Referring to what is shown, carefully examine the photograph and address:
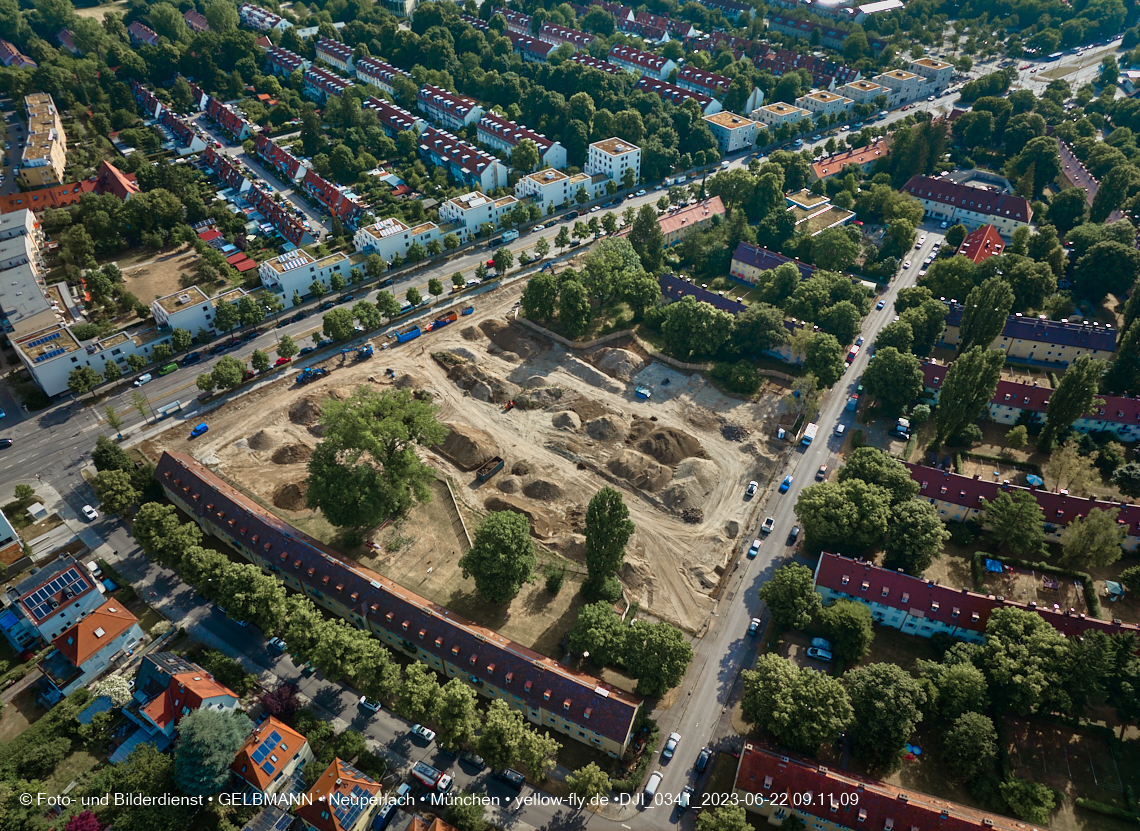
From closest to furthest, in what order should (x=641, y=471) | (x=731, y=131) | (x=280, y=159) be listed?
(x=641, y=471), (x=280, y=159), (x=731, y=131)

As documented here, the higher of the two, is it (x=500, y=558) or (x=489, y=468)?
(x=500, y=558)

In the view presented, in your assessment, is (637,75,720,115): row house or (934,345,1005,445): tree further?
(637,75,720,115): row house

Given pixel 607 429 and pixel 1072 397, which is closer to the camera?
pixel 1072 397

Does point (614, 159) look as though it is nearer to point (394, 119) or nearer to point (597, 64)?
point (597, 64)

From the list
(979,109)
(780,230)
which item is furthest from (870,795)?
(979,109)

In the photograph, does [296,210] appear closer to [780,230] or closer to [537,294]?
[537,294]

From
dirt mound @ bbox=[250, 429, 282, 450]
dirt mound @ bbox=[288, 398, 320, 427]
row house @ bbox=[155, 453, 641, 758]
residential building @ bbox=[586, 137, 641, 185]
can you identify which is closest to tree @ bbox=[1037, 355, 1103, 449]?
row house @ bbox=[155, 453, 641, 758]

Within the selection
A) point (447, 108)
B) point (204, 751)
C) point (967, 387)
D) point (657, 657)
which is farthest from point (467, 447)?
point (447, 108)

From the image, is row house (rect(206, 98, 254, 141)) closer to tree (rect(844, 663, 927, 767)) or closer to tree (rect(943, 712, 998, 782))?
tree (rect(844, 663, 927, 767))
